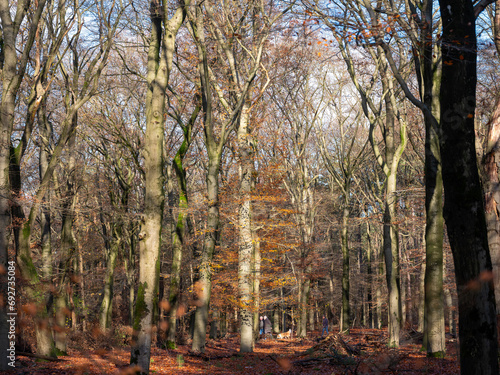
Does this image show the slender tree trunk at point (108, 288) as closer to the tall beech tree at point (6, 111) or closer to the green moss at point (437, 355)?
the tall beech tree at point (6, 111)

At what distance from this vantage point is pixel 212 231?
1302 cm

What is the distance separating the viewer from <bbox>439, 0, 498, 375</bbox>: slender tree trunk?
5027 mm

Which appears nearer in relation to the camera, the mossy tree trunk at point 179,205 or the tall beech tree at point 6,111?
the tall beech tree at point 6,111

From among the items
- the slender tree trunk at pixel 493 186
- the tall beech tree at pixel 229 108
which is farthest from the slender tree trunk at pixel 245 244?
the slender tree trunk at pixel 493 186

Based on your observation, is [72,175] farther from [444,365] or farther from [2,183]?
[444,365]

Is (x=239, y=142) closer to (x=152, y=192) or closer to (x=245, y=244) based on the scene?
(x=245, y=244)

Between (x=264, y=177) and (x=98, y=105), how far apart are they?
833cm

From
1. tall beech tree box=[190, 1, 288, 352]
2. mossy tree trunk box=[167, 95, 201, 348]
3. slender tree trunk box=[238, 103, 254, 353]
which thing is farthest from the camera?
mossy tree trunk box=[167, 95, 201, 348]

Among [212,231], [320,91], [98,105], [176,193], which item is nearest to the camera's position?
[212,231]

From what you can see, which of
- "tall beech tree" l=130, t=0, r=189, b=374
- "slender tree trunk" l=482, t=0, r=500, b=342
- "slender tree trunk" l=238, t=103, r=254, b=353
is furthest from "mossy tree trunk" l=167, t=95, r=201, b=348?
"slender tree trunk" l=482, t=0, r=500, b=342

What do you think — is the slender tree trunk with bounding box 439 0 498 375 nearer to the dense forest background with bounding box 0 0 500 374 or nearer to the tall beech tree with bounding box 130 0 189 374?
the dense forest background with bounding box 0 0 500 374

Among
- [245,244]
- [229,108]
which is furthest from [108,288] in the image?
[229,108]

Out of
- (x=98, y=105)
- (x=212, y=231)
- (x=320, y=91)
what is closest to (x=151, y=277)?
(x=212, y=231)

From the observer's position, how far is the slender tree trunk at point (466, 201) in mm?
5027
